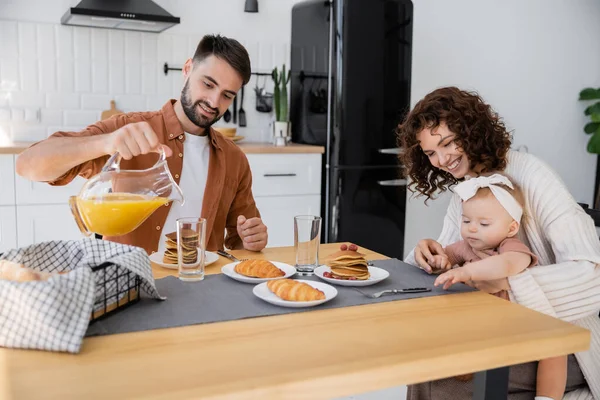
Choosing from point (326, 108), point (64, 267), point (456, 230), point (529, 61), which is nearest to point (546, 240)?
point (456, 230)

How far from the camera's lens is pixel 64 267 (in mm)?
1268

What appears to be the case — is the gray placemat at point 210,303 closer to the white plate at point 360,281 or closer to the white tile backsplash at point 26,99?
the white plate at point 360,281

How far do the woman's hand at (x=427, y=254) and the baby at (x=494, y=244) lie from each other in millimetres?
18

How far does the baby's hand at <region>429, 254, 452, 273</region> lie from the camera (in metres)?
1.56

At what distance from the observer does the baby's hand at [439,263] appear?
5.13 feet

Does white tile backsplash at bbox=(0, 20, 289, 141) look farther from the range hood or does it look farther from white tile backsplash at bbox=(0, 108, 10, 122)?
the range hood

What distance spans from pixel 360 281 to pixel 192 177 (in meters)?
0.98

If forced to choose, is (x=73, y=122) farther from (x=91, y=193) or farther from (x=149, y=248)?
(x=91, y=193)

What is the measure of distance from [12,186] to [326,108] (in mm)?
1851

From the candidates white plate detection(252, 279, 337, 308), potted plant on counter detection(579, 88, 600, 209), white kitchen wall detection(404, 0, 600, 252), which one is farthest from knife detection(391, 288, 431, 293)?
potted plant on counter detection(579, 88, 600, 209)

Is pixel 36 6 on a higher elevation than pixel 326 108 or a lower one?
higher

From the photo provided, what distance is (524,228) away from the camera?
175 cm

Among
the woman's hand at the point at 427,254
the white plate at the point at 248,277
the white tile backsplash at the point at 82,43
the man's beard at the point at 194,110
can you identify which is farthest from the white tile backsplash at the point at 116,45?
the woman's hand at the point at 427,254

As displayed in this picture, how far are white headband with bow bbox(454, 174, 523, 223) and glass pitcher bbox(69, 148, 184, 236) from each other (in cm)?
76
